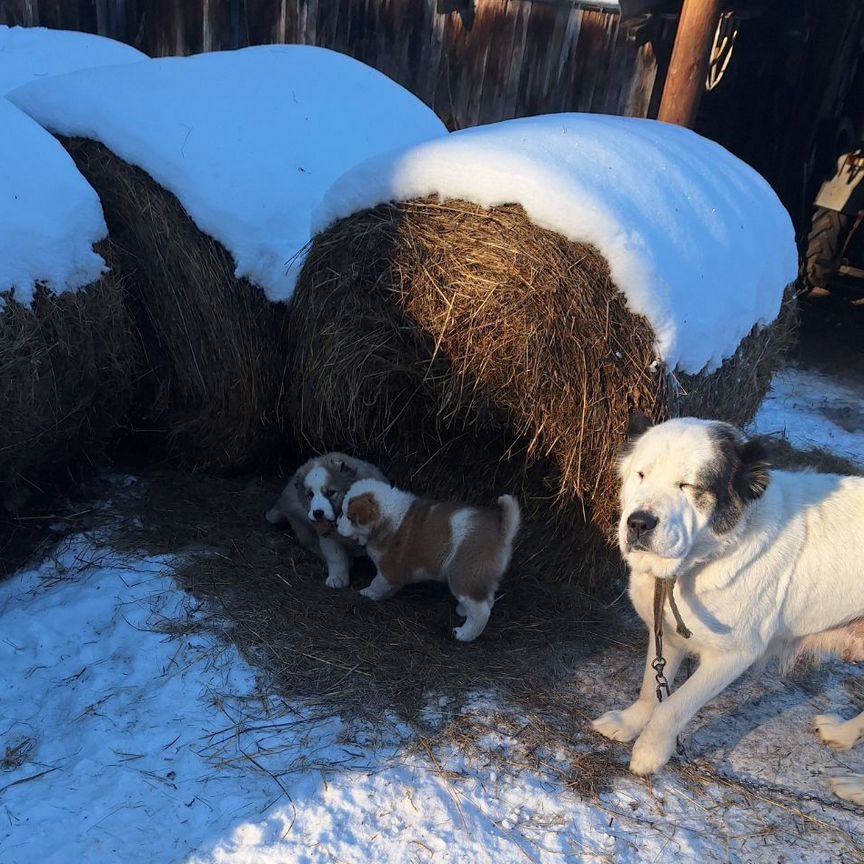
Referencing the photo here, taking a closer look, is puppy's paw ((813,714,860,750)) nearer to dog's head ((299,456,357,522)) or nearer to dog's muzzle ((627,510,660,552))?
dog's muzzle ((627,510,660,552))

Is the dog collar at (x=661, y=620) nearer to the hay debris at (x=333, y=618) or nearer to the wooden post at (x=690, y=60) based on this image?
the hay debris at (x=333, y=618)

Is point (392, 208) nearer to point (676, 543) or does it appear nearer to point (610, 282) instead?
point (610, 282)

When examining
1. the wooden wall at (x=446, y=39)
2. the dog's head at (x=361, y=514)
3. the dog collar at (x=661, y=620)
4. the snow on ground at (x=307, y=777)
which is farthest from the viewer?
the wooden wall at (x=446, y=39)

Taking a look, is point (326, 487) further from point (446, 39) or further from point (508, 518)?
point (446, 39)

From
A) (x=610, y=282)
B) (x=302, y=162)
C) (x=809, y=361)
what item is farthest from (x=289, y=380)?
(x=809, y=361)

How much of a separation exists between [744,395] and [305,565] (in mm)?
2498

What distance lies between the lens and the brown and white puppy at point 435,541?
3916mm

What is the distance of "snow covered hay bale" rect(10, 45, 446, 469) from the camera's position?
458 cm

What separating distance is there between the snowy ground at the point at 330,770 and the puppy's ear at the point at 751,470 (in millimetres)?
1154

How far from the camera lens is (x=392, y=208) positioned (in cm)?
411

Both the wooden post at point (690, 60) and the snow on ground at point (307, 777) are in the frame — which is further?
the wooden post at point (690, 60)

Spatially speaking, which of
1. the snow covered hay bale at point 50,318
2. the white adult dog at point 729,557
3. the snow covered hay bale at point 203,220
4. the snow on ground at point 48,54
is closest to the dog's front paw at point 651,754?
the white adult dog at point 729,557

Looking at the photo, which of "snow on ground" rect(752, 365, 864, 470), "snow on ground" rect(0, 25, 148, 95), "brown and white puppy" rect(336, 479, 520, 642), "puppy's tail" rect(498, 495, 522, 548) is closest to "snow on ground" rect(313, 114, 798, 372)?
"puppy's tail" rect(498, 495, 522, 548)

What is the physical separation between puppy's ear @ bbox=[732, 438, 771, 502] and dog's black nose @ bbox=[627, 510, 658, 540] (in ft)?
1.25
